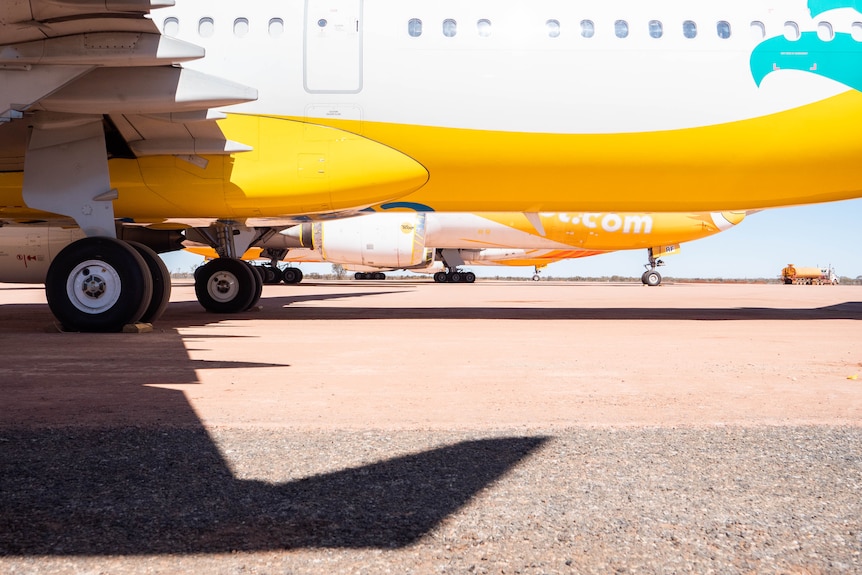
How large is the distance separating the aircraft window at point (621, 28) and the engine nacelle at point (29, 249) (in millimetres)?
10412

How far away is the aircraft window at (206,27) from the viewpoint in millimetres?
8969

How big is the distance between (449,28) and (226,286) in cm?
600

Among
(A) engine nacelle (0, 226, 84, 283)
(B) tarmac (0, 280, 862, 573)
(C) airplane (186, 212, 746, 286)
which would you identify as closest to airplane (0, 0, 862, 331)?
(B) tarmac (0, 280, 862, 573)

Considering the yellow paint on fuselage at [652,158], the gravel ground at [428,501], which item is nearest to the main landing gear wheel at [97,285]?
the yellow paint on fuselage at [652,158]

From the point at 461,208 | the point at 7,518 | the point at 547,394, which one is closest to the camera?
the point at 7,518

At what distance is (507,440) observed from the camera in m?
2.98

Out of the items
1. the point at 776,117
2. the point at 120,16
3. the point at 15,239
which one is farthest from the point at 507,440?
the point at 15,239

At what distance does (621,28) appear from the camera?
898cm

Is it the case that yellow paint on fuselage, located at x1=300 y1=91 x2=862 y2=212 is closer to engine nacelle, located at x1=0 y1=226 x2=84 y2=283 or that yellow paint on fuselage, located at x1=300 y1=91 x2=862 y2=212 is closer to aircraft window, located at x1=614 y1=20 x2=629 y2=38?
aircraft window, located at x1=614 y1=20 x2=629 y2=38

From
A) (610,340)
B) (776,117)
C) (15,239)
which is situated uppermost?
(776,117)

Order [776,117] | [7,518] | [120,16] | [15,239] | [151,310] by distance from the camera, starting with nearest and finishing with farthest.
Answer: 1. [7,518]
2. [120,16]
3. [151,310]
4. [776,117]
5. [15,239]

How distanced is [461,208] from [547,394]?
19.5 feet

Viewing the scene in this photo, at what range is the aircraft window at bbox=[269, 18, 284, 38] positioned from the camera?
8898mm

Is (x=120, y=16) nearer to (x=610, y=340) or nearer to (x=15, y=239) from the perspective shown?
(x=610, y=340)
